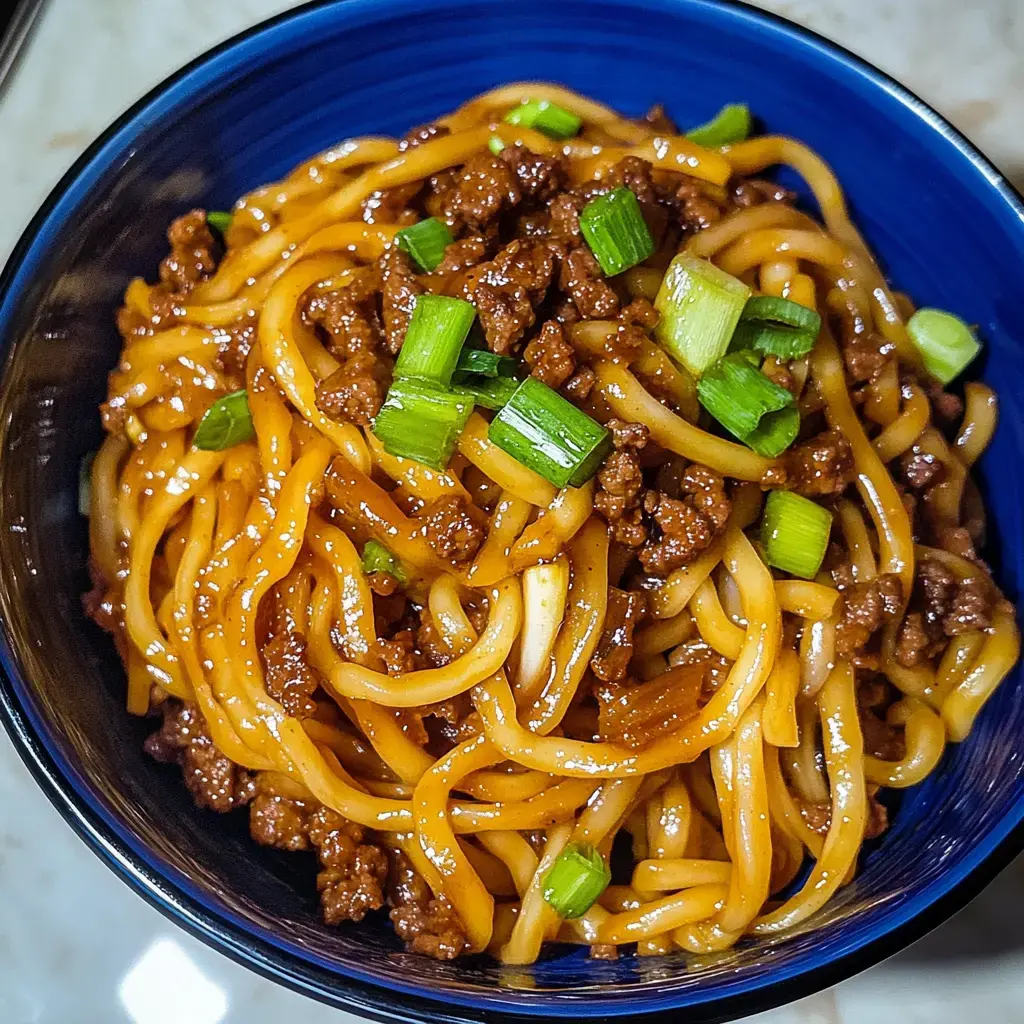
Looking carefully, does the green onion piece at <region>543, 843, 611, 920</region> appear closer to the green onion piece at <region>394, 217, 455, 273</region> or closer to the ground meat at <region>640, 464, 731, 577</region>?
the ground meat at <region>640, 464, 731, 577</region>

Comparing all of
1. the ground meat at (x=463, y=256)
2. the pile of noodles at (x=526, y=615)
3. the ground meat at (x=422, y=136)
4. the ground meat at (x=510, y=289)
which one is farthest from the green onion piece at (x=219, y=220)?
the ground meat at (x=510, y=289)

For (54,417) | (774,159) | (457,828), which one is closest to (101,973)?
(457,828)

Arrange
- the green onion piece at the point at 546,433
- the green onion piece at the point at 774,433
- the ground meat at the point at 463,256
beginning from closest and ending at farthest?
the green onion piece at the point at 546,433
the green onion piece at the point at 774,433
the ground meat at the point at 463,256

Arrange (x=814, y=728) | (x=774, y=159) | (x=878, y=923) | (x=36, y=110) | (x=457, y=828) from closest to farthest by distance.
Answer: (x=878, y=923), (x=457, y=828), (x=814, y=728), (x=774, y=159), (x=36, y=110)

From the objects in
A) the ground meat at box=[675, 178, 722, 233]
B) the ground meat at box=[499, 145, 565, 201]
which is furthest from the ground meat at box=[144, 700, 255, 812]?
the ground meat at box=[675, 178, 722, 233]

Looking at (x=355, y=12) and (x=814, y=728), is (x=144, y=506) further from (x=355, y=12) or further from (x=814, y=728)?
(x=814, y=728)

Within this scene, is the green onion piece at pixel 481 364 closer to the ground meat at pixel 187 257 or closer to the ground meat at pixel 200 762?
the ground meat at pixel 187 257

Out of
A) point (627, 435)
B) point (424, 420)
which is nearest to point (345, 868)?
point (424, 420)

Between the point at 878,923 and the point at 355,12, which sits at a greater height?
the point at 355,12

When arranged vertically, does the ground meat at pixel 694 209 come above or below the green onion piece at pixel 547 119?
below
